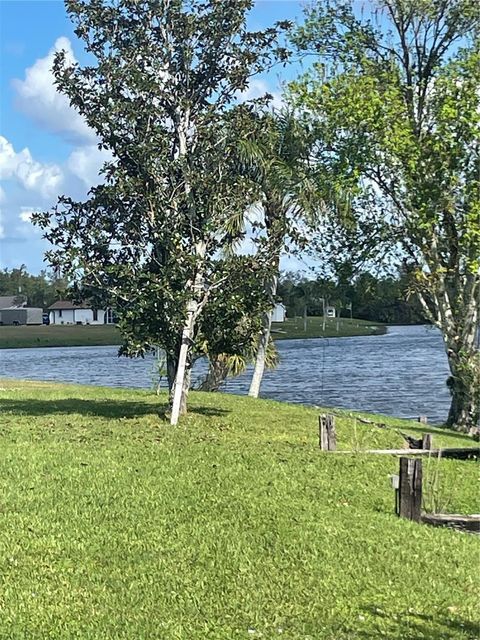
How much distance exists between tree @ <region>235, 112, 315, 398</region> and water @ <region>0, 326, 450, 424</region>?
599 centimetres

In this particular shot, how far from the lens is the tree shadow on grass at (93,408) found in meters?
14.9

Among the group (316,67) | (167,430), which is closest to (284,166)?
(316,67)

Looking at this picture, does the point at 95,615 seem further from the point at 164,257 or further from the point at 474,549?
the point at 164,257

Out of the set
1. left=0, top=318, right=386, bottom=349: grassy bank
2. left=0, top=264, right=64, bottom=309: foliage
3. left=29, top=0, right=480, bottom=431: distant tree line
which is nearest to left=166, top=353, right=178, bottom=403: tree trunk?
left=29, top=0, right=480, bottom=431: distant tree line

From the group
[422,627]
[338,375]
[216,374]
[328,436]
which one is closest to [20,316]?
[338,375]

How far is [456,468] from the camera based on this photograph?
1079 cm

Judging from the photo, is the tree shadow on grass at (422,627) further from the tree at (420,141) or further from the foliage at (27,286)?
the foliage at (27,286)

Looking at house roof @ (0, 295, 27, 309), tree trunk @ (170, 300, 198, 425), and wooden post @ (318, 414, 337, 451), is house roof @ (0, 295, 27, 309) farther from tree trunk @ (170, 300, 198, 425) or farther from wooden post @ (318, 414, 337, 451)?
wooden post @ (318, 414, 337, 451)

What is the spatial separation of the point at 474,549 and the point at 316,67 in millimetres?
14199

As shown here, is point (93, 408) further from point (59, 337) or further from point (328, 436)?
point (59, 337)

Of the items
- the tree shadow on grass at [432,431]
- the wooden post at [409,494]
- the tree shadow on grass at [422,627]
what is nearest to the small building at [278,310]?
the tree shadow on grass at [432,431]

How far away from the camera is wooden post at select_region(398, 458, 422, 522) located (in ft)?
23.2

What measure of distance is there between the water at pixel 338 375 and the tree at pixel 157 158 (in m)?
10.0

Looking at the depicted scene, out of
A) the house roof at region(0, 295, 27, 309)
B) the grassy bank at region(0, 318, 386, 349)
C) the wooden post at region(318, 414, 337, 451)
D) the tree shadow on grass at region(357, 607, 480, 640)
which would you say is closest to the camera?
the tree shadow on grass at region(357, 607, 480, 640)
